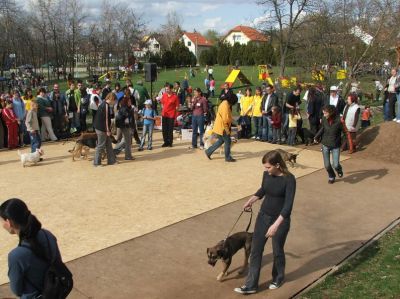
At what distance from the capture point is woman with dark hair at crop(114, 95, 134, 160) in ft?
37.0

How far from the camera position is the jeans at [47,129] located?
13.9 meters

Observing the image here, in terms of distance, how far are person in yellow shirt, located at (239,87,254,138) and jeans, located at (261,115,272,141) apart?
1.85ft

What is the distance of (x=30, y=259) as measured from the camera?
10.0ft

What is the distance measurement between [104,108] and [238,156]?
3.89 meters

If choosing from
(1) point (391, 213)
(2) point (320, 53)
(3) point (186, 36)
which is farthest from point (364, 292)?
(3) point (186, 36)

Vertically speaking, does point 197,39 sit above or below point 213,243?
above

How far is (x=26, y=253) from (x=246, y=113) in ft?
38.9

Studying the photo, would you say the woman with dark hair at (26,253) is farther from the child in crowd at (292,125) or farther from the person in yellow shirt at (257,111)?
the person in yellow shirt at (257,111)

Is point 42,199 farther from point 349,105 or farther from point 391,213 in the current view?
point 349,105

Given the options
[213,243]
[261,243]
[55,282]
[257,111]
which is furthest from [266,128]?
[55,282]

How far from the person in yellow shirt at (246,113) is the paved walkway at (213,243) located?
5635mm

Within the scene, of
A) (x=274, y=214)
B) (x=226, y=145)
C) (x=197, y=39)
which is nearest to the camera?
(x=274, y=214)

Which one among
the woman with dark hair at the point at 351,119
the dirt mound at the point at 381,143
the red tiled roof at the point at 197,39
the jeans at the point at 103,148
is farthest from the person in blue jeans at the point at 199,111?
the red tiled roof at the point at 197,39

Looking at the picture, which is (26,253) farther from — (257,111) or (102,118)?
A: (257,111)
